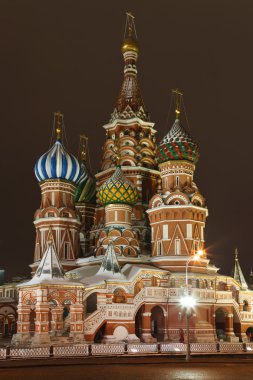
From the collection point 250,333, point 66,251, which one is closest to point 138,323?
point 66,251

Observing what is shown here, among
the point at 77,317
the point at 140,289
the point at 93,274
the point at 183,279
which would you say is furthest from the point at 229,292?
the point at 77,317

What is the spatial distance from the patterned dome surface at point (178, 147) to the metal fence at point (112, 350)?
56.1 feet

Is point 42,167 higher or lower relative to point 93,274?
higher

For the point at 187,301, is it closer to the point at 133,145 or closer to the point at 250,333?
the point at 250,333

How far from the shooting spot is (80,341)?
3378 centimetres

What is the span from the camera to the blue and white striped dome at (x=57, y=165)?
46594 mm

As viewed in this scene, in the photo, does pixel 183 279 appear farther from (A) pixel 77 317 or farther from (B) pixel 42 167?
(B) pixel 42 167

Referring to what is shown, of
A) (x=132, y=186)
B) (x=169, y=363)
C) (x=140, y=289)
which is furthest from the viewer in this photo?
(x=132, y=186)

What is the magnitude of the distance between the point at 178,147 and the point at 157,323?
1341cm

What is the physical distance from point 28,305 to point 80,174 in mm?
17291

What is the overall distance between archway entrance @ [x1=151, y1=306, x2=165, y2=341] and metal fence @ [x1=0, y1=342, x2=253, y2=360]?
361 inches

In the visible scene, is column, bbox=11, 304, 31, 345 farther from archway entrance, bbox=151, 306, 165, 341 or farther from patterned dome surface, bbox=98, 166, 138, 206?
patterned dome surface, bbox=98, 166, 138, 206

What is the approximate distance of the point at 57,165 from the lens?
4656cm

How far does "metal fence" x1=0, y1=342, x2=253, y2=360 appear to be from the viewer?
25375 millimetres
